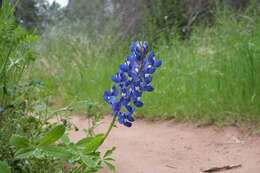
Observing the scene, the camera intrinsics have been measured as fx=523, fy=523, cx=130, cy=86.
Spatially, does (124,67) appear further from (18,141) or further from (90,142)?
(18,141)

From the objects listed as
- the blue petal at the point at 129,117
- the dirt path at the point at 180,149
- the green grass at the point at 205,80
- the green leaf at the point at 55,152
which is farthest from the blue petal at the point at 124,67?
the dirt path at the point at 180,149

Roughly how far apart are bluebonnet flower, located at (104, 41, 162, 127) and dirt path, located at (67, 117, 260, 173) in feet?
2.64

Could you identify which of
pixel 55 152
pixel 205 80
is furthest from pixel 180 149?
pixel 55 152

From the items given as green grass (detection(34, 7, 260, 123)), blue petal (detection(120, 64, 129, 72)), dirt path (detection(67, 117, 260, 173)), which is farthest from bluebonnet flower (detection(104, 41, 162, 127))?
dirt path (detection(67, 117, 260, 173))

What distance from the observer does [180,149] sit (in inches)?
147

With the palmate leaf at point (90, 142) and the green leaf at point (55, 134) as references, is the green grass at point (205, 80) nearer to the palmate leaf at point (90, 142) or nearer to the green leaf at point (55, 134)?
the palmate leaf at point (90, 142)

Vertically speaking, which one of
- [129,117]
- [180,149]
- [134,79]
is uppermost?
[134,79]

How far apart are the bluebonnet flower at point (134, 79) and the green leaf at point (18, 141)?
0.38 meters

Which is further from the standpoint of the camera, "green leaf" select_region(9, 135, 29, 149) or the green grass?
the green grass

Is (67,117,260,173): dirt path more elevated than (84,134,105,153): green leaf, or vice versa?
(84,134,105,153): green leaf

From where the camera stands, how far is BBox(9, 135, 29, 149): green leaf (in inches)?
75.9

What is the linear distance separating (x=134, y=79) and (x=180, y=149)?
1.71 m

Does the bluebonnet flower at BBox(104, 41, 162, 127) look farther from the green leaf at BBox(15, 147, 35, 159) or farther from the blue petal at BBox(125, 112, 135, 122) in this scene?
the green leaf at BBox(15, 147, 35, 159)

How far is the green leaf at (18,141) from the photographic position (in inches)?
75.9
